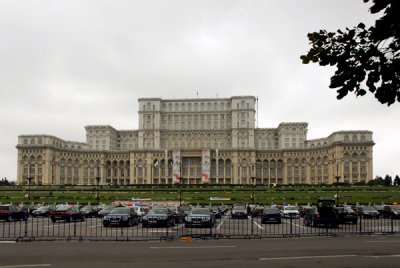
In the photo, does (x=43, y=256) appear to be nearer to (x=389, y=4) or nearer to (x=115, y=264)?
(x=115, y=264)

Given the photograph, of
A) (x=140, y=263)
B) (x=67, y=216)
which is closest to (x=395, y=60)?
(x=140, y=263)

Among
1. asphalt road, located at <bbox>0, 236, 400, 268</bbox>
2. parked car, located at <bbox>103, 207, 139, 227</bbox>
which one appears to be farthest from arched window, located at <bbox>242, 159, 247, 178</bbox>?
asphalt road, located at <bbox>0, 236, 400, 268</bbox>

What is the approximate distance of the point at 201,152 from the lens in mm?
134375

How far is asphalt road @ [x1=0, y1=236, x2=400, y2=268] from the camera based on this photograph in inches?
526

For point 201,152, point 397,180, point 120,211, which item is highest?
point 201,152

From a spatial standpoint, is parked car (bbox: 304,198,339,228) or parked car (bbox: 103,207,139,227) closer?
parked car (bbox: 304,198,339,228)

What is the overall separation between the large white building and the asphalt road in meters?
104

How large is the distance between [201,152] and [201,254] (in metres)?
119

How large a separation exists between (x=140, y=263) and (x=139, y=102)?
14154 cm

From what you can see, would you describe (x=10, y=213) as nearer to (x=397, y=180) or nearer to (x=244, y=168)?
(x=397, y=180)

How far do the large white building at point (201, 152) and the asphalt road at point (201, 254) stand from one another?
4102 inches

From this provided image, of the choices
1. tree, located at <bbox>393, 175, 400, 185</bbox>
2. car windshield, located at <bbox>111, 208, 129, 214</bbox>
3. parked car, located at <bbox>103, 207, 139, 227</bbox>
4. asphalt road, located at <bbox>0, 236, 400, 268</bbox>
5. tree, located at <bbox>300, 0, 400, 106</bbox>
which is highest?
tree, located at <bbox>300, 0, 400, 106</bbox>

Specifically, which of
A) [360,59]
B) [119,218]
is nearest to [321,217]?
[119,218]

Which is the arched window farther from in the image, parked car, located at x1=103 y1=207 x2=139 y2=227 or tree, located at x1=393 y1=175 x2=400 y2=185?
parked car, located at x1=103 y1=207 x2=139 y2=227
